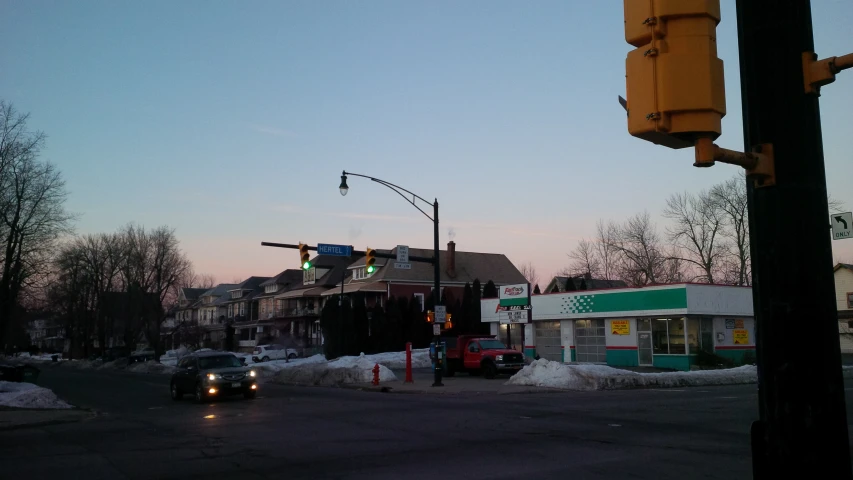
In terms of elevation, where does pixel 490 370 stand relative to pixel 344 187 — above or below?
below

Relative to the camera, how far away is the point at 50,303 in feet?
202

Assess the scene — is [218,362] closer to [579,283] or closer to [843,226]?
[843,226]

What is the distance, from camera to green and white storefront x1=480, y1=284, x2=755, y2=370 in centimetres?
3897

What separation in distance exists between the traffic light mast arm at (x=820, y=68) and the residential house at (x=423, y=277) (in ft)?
210

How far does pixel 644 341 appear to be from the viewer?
41.4 meters

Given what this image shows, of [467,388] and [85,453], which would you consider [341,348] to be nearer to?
[467,388]

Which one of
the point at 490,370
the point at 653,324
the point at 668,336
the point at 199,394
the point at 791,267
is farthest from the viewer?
the point at 653,324

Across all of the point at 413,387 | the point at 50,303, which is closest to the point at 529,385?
the point at 413,387

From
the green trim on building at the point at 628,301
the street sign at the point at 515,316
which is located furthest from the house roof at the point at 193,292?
the street sign at the point at 515,316

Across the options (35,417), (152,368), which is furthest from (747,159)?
(152,368)

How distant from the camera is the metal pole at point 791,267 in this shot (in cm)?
302

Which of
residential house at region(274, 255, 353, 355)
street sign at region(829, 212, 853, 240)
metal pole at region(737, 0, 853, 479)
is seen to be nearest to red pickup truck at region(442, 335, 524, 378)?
street sign at region(829, 212, 853, 240)

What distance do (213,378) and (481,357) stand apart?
14.7 meters

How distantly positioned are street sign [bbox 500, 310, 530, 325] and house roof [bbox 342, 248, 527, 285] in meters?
33.2
